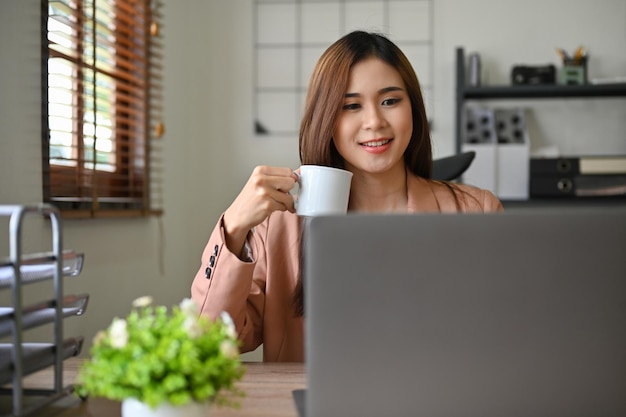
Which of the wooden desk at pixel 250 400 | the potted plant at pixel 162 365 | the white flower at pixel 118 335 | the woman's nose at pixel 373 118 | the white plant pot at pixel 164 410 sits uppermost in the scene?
the woman's nose at pixel 373 118

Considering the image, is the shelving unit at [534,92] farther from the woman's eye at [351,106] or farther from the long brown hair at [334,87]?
the woman's eye at [351,106]

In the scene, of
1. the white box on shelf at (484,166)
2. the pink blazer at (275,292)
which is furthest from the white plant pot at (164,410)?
the white box on shelf at (484,166)

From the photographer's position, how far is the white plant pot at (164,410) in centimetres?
66

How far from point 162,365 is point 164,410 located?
0.19 feet

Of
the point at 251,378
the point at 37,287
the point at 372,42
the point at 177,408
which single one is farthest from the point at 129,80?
the point at 177,408

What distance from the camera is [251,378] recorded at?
97 centimetres

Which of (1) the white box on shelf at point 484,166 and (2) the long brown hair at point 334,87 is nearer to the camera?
(2) the long brown hair at point 334,87

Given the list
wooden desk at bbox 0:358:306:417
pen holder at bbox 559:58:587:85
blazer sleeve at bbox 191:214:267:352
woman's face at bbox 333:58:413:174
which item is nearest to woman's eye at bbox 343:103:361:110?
woman's face at bbox 333:58:413:174

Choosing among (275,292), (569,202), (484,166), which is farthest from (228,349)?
(569,202)

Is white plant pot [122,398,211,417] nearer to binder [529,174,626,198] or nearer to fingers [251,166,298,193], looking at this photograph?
fingers [251,166,298,193]

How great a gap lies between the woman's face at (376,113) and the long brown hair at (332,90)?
0.02 metres

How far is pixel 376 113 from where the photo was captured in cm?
134

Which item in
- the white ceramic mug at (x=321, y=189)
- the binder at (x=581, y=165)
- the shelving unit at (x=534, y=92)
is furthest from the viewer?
the shelving unit at (x=534, y=92)

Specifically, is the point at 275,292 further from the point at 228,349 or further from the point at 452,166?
the point at 452,166
